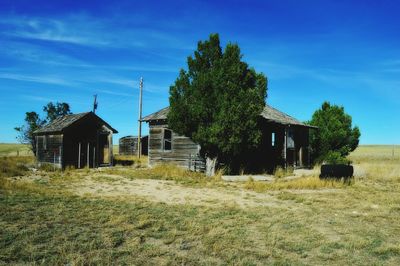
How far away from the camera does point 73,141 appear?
23281 mm

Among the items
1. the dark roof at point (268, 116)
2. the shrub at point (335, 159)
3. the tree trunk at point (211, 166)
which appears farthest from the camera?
the shrub at point (335, 159)

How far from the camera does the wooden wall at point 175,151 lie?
2091 centimetres

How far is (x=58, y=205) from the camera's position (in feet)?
28.4

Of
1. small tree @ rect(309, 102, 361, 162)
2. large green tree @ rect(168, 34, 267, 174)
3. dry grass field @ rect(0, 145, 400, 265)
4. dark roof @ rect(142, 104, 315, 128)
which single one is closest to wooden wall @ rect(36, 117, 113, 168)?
dark roof @ rect(142, 104, 315, 128)

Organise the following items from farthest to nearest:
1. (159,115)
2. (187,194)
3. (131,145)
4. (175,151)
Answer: (131,145), (159,115), (175,151), (187,194)

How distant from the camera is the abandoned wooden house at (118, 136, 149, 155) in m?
41.7

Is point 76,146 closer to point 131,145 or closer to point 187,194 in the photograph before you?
point 187,194

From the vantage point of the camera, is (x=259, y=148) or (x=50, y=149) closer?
(x=259, y=148)

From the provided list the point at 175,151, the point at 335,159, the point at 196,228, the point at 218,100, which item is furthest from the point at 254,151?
the point at 196,228

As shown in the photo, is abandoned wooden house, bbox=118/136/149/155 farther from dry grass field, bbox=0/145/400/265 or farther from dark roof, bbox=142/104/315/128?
dry grass field, bbox=0/145/400/265

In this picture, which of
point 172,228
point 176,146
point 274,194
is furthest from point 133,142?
point 172,228

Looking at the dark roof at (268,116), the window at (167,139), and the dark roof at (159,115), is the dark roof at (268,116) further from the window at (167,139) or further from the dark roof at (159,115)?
the window at (167,139)

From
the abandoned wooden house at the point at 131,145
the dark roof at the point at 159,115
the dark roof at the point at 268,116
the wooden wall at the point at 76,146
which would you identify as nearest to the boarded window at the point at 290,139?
the dark roof at the point at 268,116

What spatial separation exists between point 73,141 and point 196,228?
18.7m
